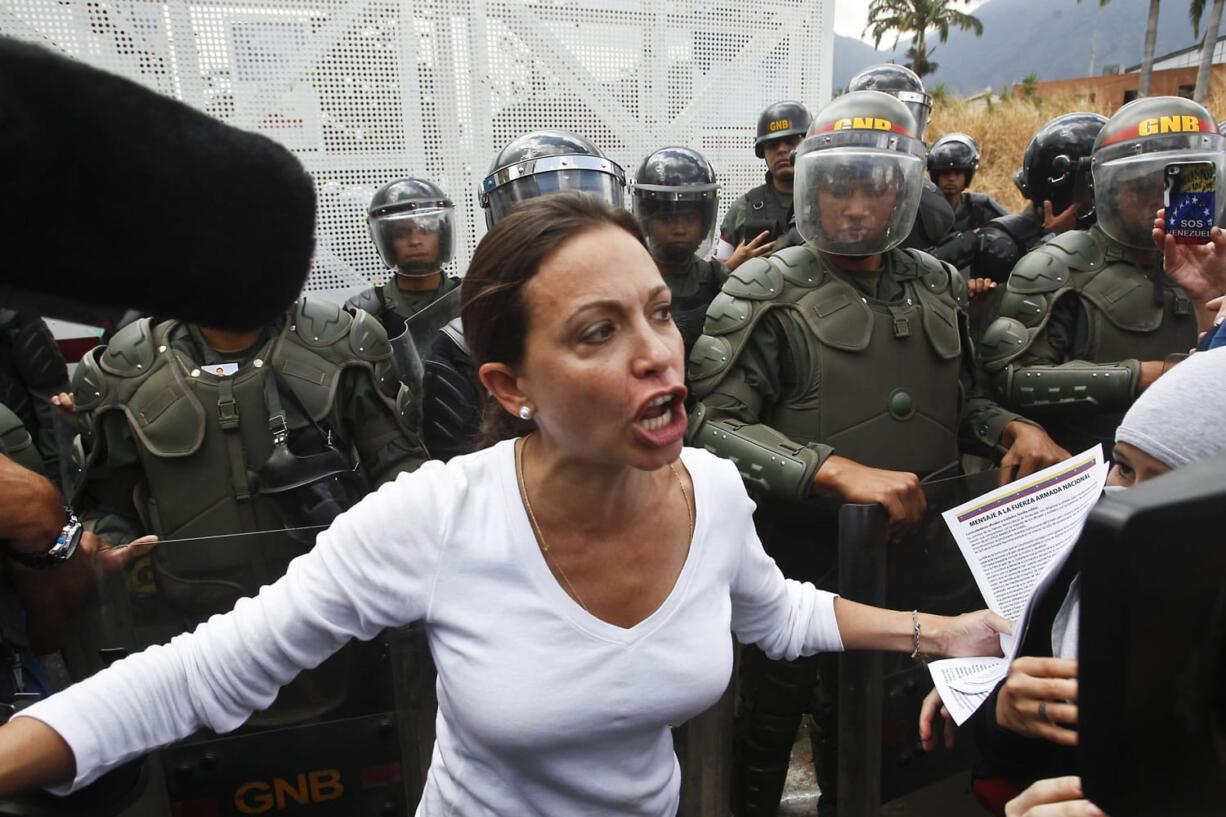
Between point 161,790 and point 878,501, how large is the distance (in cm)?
180

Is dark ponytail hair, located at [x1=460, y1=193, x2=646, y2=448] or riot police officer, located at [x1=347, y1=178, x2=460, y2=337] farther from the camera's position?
riot police officer, located at [x1=347, y1=178, x2=460, y2=337]

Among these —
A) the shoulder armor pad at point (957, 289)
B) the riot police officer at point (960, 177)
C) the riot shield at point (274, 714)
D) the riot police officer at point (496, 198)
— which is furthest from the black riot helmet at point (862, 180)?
the riot police officer at point (960, 177)

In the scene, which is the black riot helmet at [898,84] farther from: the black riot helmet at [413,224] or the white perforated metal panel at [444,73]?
the black riot helmet at [413,224]

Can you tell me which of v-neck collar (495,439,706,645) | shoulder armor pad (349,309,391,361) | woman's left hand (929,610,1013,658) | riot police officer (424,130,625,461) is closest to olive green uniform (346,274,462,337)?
riot police officer (424,130,625,461)

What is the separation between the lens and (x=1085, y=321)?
3133 mm

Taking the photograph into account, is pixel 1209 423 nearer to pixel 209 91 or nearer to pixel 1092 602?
pixel 1092 602

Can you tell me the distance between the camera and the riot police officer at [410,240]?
14.4ft

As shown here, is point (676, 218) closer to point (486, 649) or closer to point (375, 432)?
point (375, 432)

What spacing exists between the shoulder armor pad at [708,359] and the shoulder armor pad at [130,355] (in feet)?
5.29

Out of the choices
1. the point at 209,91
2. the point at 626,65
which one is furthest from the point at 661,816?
the point at 626,65

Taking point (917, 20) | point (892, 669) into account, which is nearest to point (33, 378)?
point (892, 669)

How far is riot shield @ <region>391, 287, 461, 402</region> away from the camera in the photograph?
124 inches

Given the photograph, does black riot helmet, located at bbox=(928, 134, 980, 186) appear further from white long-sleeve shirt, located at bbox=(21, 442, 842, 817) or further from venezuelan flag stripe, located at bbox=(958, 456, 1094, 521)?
white long-sleeve shirt, located at bbox=(21, 442, 842, 817)

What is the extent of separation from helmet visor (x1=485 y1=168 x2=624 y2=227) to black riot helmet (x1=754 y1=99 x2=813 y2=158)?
9.55ft
